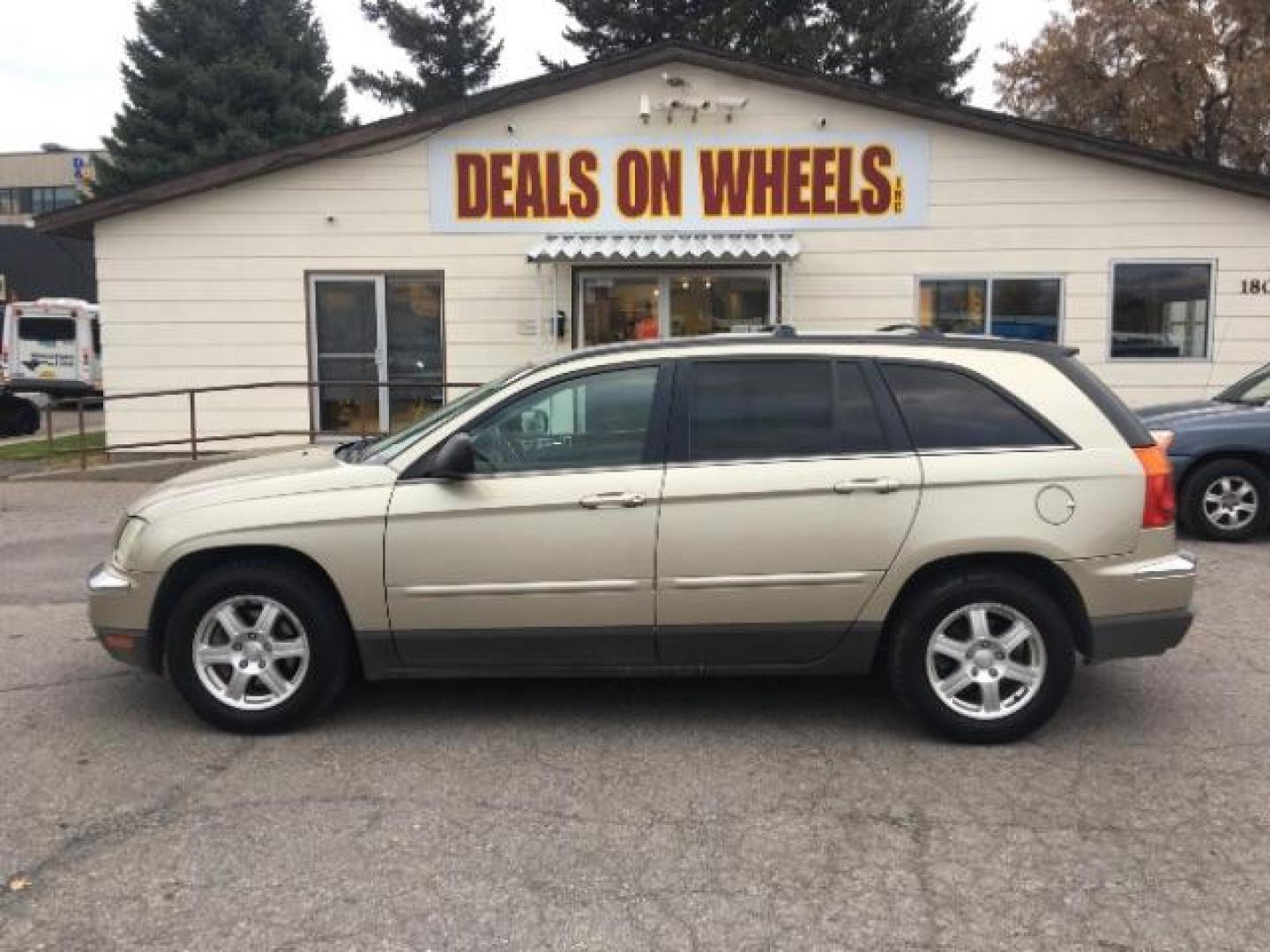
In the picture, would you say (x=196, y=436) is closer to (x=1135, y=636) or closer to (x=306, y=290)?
(x=306, y=290)

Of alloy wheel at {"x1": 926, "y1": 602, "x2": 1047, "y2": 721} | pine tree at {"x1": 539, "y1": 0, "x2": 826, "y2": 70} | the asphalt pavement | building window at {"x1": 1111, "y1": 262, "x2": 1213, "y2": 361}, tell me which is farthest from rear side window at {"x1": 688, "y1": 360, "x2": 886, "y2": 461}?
pine tree at {"x1": 539, "y1": 0, "x2": 826, "y2": 70}

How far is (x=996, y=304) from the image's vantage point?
13258 millimetres

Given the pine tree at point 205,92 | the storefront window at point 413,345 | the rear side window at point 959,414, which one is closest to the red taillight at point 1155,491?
the rear side window at point 959,414

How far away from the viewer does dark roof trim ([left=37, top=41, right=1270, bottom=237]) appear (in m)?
12.6

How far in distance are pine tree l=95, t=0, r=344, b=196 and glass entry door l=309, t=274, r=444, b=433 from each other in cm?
1954

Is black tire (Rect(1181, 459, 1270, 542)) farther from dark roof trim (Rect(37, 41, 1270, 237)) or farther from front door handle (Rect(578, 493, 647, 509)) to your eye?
front door handle (Rect(578, 493, 647, 509))

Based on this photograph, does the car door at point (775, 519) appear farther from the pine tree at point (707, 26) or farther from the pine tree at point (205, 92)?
the pine tree at point (205, 92)

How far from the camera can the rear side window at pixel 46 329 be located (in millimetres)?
25891

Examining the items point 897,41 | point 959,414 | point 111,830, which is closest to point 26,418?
point 111,830

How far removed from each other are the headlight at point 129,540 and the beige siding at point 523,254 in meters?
8.91

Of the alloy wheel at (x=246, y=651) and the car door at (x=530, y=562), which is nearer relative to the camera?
the car door at (x=530, y=562)

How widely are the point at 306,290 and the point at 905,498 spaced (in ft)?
34.9

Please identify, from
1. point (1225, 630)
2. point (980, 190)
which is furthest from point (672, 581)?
point (980, 190)

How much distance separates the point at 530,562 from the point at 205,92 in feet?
103
